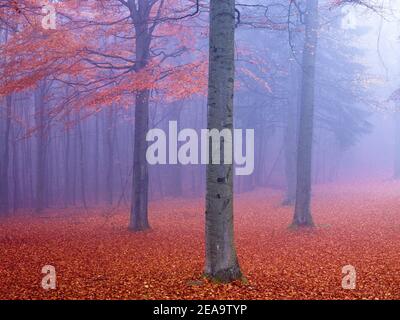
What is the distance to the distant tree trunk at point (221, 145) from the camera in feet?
22.9

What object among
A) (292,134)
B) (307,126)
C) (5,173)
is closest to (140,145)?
(307,126)

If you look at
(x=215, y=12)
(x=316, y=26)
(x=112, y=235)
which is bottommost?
(x=112, y=235)

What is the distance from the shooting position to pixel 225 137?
6.90 meters

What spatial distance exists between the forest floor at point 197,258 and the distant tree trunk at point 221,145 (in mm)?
450

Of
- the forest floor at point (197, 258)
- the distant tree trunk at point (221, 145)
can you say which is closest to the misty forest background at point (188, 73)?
the distant tree trunk at point (221, 145)

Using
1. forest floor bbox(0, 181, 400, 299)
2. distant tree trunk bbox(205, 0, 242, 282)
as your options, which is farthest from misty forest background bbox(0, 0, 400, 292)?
forest floor bbox(0, 181, 400, 299)

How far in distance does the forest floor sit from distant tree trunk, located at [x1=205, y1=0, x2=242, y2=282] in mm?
450

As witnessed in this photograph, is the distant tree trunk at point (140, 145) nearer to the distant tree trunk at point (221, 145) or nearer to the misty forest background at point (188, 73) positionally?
the misty forest background at point (188, 73)

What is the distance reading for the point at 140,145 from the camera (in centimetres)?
1409

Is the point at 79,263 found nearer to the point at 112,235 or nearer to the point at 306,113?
the point at 112,235

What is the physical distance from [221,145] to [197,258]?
3878 mm

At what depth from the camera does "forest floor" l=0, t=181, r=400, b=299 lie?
6.78 metres
